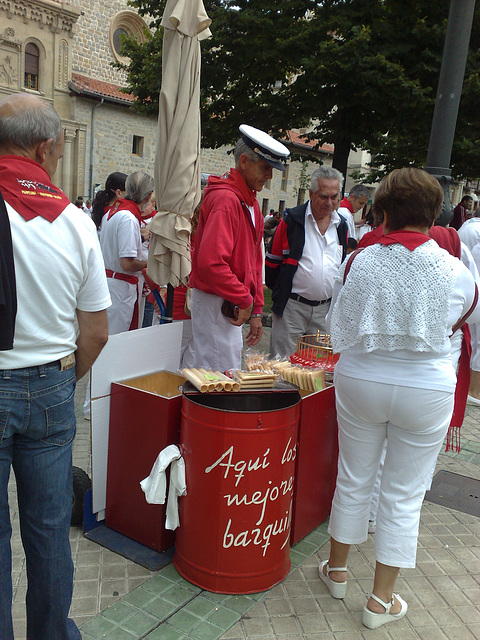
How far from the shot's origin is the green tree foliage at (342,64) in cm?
1045

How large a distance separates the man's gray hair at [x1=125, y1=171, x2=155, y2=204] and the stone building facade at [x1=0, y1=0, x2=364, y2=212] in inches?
1031

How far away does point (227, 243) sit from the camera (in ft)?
11.1

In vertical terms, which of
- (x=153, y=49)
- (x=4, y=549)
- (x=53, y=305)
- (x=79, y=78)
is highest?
(x=79, y=78)

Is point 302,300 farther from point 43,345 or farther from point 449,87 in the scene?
point 43,345

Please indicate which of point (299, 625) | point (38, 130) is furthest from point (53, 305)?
point (299, 625)

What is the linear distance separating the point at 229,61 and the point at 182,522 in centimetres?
1163

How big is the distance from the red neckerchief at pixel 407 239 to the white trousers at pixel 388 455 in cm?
63

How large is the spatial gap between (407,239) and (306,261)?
2242mm

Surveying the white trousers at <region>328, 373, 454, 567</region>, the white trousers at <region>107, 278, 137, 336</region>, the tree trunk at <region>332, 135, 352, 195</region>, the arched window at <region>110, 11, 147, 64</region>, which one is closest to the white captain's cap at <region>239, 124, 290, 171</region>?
the white trousers at <region>328, 373, 454, 567</region>

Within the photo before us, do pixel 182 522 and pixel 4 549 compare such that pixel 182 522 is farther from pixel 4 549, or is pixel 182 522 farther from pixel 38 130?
pixel 38 130

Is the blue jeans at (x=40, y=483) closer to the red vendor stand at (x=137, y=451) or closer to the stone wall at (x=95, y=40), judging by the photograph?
the red vendor stand at (x=137, y=451)

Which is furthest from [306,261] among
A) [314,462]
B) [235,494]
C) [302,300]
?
[235,494]

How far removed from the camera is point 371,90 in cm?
1069

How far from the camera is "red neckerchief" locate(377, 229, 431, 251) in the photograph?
2451mm
